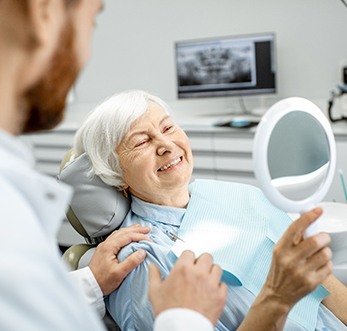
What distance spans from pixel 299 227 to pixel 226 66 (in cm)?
313

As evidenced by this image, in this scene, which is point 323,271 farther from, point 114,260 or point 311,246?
point 114,260

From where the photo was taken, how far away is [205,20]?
4.37 meters

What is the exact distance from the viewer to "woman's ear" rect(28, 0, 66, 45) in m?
0.82

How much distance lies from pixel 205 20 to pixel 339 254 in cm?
286

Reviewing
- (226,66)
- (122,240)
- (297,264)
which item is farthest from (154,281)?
(226,66)

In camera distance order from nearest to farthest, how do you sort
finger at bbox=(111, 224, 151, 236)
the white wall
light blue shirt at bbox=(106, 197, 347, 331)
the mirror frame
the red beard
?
the red beard, the mirror frame, light blue shirt at bbox=(106, 197, 347, 331), finger at bbox=(111, 224, 151, 236), the white wall

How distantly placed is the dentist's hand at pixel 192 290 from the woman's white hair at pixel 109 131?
72cm

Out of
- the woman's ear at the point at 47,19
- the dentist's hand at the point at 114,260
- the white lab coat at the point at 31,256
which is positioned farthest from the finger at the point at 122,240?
the woman's ear at the point at 47,19

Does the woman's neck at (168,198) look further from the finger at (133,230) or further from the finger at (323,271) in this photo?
the finger at (323,271)

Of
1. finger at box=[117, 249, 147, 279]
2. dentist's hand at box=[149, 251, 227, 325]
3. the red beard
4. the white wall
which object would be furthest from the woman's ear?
the white wall

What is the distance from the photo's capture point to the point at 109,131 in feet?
6.05

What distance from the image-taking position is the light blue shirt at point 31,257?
0.73m

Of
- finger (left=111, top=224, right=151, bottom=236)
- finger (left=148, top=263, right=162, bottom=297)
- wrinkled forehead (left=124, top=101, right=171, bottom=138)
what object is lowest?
finger (left=111, top=224, right=151, bottom=236)

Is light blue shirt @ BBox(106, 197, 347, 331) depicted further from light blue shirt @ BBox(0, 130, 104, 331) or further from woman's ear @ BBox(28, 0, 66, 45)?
woman's ear @ BBox(28, 0, 66, 45)
